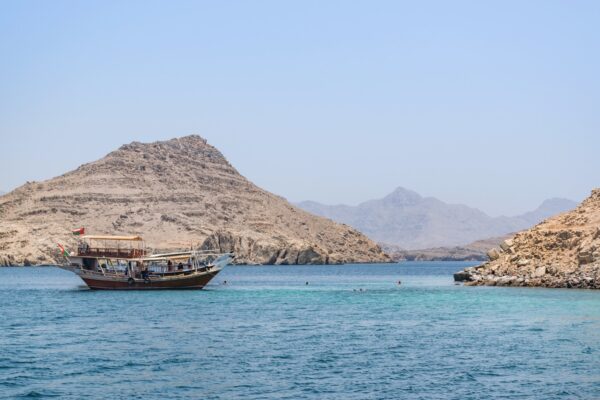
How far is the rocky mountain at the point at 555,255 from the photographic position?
80.1m

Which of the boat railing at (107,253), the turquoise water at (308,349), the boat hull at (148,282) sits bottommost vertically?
the turquoise water at (308,349)

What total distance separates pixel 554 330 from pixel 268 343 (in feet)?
55.0

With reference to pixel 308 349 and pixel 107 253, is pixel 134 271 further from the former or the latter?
pixel 308 349

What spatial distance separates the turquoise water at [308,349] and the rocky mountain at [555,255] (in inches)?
287

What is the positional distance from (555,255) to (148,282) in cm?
4343

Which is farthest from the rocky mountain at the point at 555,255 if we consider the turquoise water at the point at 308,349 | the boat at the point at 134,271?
the boat at the point at 134,271

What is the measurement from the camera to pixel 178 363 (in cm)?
3869

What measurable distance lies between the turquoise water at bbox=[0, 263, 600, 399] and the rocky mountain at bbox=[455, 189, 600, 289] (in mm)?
7285

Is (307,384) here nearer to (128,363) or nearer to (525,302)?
(128,363)

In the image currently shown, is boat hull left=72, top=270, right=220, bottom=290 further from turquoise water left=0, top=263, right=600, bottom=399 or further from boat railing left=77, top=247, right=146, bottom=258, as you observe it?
turquoise water left=0, top=263, right=600, bottom=399

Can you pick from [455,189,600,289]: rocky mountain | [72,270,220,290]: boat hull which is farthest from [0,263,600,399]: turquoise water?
[72,270,220,290]: boat hull

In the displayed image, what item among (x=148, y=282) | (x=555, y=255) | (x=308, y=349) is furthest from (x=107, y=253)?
(x=308, y=349)

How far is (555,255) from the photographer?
282 feet

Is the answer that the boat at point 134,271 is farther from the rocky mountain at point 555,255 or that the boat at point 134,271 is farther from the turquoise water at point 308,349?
the rocky mountain at point 555,255
